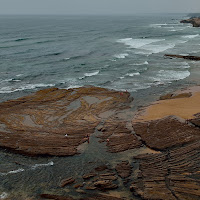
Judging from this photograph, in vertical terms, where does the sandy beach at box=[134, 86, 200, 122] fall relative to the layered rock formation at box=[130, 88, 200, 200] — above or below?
above

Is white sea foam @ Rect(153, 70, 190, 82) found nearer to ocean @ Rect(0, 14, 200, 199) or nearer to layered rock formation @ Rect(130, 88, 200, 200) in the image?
ocean @ Rect(0, 14, 200, 199)

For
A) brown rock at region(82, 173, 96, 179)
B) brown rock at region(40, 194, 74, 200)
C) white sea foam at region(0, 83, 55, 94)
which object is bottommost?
brown rock at region(40, 194, 74, 200)

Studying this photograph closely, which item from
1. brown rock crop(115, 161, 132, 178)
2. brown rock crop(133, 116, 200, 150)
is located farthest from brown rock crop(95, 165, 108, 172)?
brown rock crop(133, 116, 200, 150)

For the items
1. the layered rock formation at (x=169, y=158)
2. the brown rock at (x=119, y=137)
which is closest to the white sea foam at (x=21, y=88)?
the brown rock at (x=119, y=137)

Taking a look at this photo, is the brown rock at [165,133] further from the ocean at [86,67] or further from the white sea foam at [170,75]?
the white sea foam at [170,75]

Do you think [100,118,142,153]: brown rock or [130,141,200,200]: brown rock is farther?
[100,118,142,153]: brown rock

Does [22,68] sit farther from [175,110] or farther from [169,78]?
[175,110]

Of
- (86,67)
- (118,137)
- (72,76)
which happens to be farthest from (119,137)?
(86,67)

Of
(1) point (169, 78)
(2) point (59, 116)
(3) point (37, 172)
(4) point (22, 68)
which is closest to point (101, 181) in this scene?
(3) point (37, 172)
